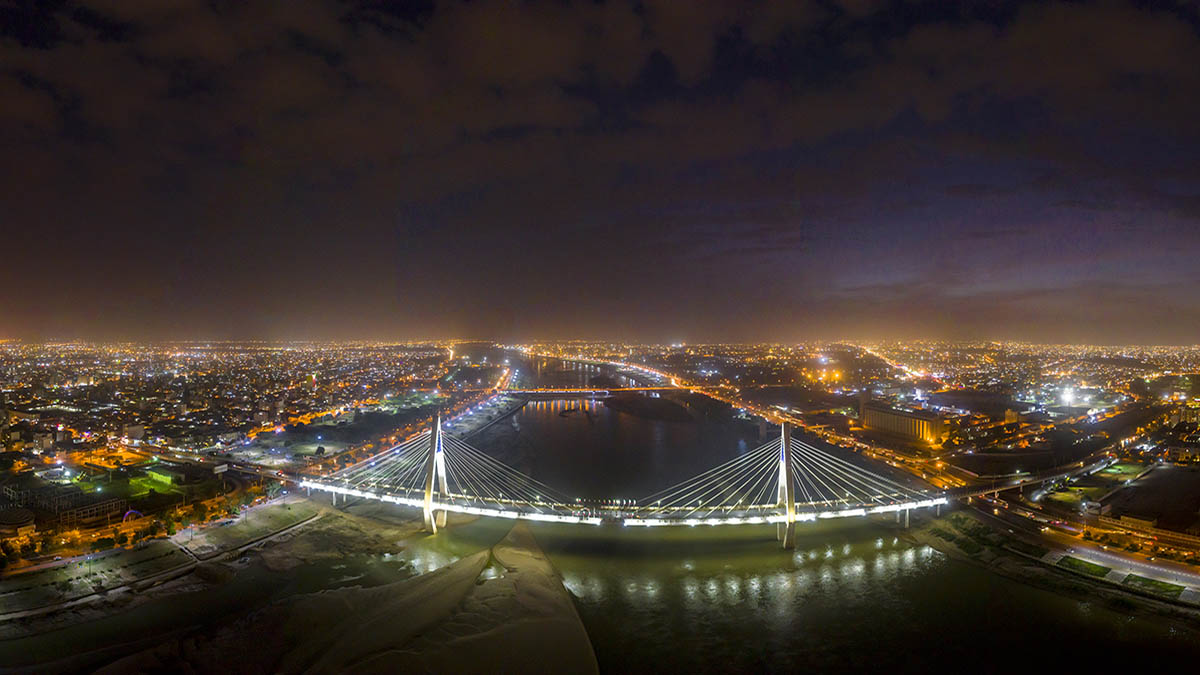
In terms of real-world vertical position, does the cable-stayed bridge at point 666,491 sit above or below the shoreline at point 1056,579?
above

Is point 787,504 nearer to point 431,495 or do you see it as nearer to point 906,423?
point 431,495

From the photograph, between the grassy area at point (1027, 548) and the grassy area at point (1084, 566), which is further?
the grassy area at point (1027, 548)

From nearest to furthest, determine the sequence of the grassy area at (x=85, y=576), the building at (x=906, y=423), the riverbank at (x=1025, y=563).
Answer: the grassy area at (x=85, y=576), the riverbank at (x=1025, y=563), the building at (x=906, y=423)

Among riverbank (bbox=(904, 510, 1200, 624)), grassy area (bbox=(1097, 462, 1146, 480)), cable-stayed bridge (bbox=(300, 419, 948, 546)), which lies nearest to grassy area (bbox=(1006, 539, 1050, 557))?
riverbank (bbox=(904, 510, 1200, 624))

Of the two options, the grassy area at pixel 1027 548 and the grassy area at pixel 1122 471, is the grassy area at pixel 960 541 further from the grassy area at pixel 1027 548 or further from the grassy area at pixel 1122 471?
the grassy area at pixel 1122 471

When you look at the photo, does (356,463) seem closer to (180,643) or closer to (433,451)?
(433,451)

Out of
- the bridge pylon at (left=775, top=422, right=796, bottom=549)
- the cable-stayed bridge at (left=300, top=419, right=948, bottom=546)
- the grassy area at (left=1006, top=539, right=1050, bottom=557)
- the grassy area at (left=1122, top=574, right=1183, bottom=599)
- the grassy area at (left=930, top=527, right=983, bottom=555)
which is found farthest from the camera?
the cable-stayed bridge at (left=300, top=419, right=948, bottom=546)

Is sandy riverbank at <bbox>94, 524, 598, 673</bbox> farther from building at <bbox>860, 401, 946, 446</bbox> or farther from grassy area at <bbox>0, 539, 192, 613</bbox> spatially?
building at <bbox>860, 401, 946, 446</bbox>

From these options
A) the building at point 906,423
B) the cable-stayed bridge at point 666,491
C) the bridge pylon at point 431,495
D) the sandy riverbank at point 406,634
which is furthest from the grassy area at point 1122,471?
the bridge pylon at point 431,495
